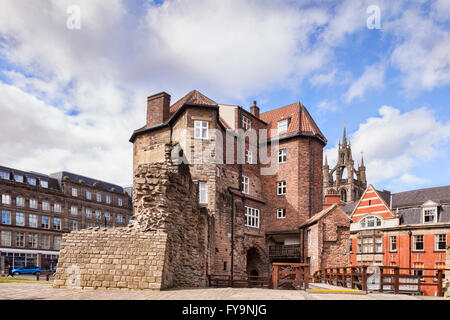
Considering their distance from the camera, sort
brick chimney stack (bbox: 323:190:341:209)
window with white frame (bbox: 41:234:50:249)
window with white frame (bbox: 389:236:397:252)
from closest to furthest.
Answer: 1. brick chimney stack (bbox: 323:190:341:209)
2. window with white frame (bbox: 389:236:397:252)
3. window with white frame (bbox: 41:234:50:249)

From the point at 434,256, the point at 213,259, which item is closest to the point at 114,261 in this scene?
the point at 213,259

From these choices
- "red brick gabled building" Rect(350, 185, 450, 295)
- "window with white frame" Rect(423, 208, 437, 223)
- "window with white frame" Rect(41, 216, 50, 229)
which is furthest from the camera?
"window with white frame" Rect(41, 216, 50, 229)

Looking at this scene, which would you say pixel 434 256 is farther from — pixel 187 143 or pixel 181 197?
pixel 181 197

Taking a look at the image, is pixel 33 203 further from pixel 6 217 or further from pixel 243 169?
pixel 243 169

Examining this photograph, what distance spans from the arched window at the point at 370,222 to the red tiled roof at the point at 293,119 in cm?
1212

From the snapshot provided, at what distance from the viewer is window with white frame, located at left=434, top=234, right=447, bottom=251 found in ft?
122

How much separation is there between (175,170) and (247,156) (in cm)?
1914

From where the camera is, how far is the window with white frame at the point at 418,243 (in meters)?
38.4

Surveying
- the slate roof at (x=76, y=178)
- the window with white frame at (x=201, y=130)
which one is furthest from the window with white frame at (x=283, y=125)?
the slate roof at (x=76, y=178)

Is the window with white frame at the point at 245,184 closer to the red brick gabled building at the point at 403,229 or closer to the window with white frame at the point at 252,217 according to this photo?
the window with white frame at the point at 252,217

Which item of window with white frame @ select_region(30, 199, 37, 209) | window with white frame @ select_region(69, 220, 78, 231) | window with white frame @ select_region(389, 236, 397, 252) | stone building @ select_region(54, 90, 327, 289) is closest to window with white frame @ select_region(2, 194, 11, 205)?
window with white frame @ select_region(30, 199, 37, 209)

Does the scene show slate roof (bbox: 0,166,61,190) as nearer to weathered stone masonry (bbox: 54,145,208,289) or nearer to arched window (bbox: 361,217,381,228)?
arched window (bbox: 361,217,381,228)

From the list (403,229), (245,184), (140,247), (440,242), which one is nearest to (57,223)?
(245,184)

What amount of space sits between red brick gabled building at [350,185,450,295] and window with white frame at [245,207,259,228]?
14625 millimetres
